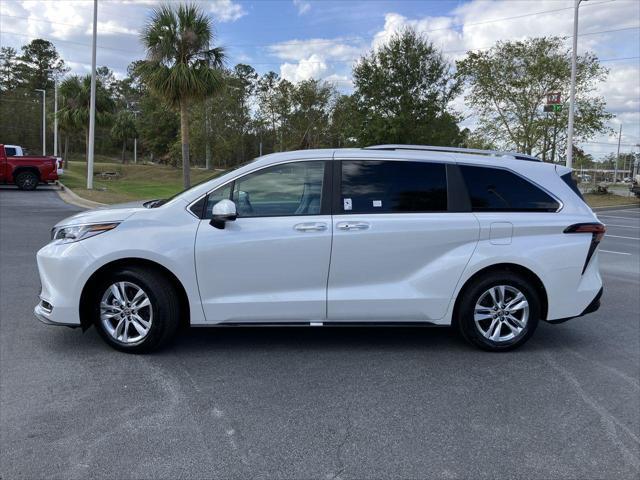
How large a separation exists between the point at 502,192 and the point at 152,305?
3121 millimetres

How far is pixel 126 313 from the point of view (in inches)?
179


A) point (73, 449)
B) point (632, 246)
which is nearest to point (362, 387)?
point (73, 449)

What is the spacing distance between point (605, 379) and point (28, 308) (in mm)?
5643

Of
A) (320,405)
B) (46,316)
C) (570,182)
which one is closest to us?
(320,405)

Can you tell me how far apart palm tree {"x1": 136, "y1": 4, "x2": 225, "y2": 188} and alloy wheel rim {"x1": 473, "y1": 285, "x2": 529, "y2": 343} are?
19.3 m

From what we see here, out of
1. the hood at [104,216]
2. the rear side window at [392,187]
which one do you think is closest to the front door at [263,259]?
the rear side window at [392,187]

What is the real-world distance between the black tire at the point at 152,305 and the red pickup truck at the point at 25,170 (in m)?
22.9

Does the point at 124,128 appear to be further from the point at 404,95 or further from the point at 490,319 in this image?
the point at 490,319

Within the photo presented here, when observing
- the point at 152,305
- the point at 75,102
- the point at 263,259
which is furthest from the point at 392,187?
the point at 75,102

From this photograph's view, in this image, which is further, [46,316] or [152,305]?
[46,316]

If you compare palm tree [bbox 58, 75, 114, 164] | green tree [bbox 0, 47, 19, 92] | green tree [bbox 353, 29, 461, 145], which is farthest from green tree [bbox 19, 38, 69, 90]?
green tree [bbox 353, 29, 461, 145]

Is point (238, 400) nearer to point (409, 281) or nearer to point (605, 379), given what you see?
point (409, 281)

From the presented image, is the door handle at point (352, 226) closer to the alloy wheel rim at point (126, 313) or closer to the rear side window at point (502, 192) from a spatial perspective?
the rear side window at point (502, 192)

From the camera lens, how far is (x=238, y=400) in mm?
3793
